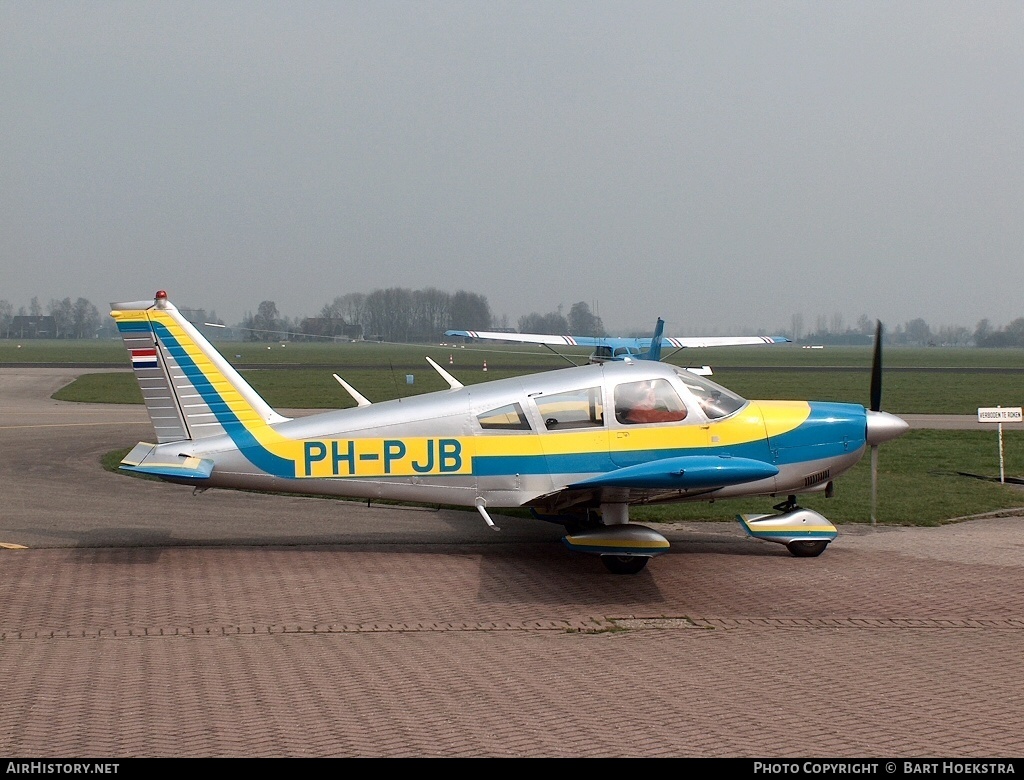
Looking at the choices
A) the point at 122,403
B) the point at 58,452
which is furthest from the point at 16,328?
the point at 58,452

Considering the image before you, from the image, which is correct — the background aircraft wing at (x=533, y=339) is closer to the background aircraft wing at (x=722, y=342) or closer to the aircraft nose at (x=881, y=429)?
the background aircraft wing at (x=722, y=342)

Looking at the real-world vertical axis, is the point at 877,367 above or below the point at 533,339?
below

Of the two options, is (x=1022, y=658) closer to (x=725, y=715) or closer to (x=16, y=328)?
(x=725, y=715)

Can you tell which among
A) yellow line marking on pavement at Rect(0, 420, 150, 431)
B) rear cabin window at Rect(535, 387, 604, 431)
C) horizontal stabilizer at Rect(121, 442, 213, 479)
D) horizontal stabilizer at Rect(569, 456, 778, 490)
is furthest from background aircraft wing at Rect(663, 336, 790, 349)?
horizontal stabilizer at Rect(121, 442, 213, 479)

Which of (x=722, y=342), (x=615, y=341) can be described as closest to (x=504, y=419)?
(x=615, y=341)

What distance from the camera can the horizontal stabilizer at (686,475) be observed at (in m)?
9.61

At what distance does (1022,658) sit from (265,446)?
7581mm

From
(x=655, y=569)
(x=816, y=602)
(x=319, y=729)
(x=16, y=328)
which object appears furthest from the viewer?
(x=16, y=328)

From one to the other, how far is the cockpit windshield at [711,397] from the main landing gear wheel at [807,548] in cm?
170

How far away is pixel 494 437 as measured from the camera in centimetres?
1095

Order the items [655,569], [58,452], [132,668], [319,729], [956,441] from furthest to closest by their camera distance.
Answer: [956,441] → [58,452] → [655,569] → [132,668] → [319,729]

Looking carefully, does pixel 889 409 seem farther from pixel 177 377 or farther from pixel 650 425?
pixel 177 377

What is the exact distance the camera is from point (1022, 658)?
7.61m

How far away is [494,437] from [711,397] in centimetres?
245
